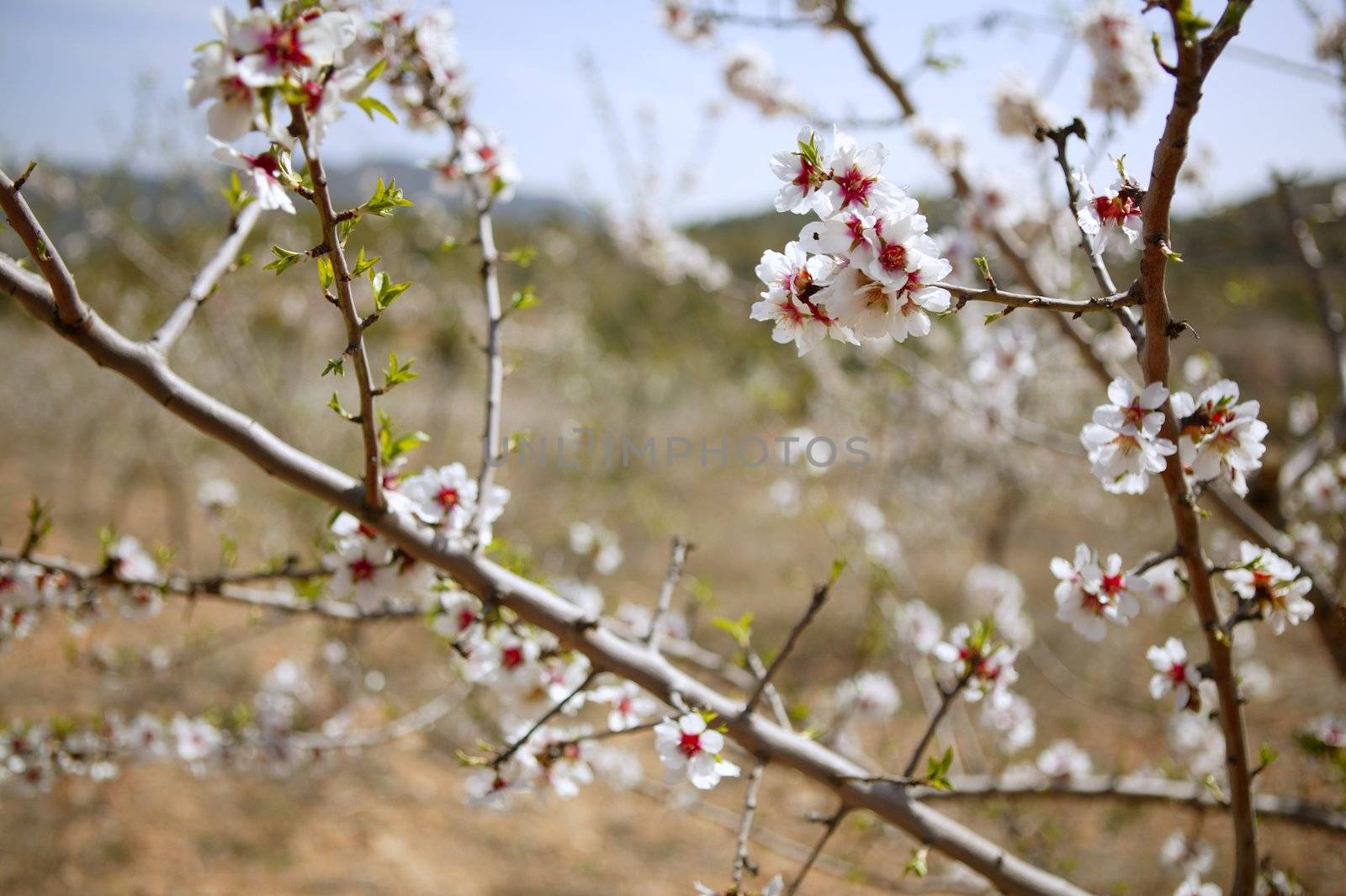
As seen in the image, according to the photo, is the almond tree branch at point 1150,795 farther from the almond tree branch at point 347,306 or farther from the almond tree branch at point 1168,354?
the almond tree branch at point 347,306

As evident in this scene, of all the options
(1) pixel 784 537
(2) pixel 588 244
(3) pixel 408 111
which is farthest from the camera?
(2) pixel 588 244

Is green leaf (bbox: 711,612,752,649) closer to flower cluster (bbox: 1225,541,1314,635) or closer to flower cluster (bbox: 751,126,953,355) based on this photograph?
flower cluster (bbox: 751,126,953,355)

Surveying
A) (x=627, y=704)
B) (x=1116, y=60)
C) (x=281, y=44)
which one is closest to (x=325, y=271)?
(x=281, y=44)

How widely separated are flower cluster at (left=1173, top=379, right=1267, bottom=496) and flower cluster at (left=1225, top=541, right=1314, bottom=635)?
223 millimetres

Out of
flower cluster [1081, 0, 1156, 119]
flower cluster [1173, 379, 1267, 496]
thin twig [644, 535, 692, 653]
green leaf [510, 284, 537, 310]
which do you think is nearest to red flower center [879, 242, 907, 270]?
flower cluster [1173, 379, 1267, 496]

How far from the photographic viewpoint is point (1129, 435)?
89cm

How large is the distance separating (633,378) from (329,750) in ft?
27.3

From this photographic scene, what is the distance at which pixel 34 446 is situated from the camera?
28.5 feet

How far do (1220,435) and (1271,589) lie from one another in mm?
306

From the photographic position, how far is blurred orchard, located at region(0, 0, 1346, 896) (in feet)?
2.91

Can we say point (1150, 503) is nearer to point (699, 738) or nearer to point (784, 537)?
point (784, 537)

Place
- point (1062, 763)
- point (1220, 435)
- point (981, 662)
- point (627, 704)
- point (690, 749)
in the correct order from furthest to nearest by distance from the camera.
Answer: point (1062, 763) → point (627, 704) → point (981, 662) → point (690, 749) → point (1220, 435)

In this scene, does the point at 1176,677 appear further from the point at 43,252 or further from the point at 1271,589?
the point at 43,252

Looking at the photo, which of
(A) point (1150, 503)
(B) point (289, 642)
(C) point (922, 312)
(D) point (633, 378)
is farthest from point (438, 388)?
(A) point (1150, 503)
